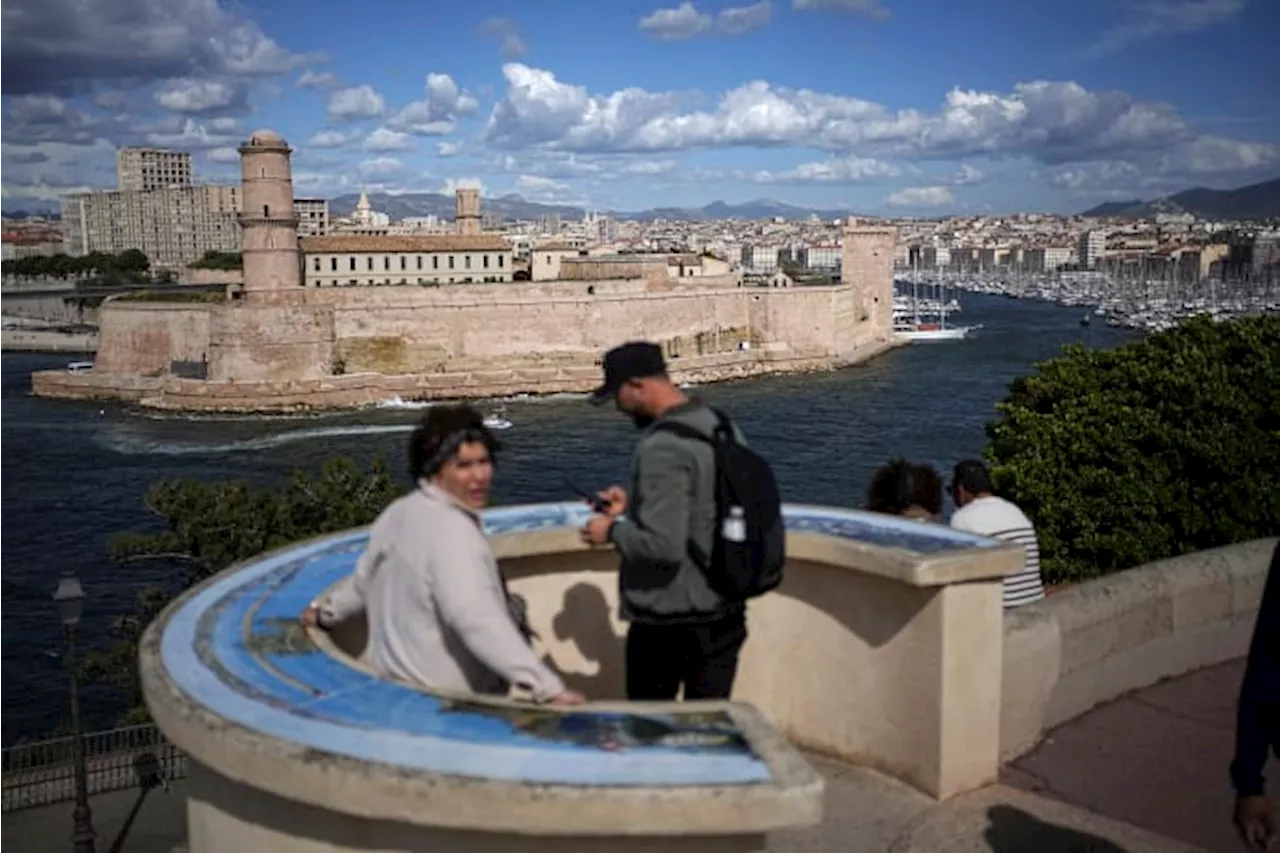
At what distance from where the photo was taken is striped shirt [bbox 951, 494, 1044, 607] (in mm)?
2744

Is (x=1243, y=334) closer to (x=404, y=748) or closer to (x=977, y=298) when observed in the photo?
(x=404, y=748)

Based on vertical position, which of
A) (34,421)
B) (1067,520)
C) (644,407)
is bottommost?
(34,421)

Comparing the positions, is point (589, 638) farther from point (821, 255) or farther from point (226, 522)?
point (821, 255)

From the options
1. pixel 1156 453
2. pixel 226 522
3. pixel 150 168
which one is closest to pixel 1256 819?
pixel 1156 453

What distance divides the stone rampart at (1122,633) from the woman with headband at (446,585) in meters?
1.32

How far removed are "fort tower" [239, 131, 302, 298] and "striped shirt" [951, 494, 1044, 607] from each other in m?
32.8

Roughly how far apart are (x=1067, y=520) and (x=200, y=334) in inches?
1254

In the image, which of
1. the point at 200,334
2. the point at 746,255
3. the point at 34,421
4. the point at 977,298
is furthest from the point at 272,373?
the point at 746,255

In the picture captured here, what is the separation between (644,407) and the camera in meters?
1.77

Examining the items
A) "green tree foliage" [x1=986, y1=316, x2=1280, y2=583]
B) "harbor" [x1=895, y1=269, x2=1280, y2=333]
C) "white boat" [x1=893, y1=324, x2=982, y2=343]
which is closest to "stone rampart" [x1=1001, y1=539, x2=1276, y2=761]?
"green tree foliage" [x1=986, y1=316, x2=1280, y2=583]

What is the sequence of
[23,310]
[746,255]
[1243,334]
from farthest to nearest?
[746,255] → [23,310] → [1243,334]

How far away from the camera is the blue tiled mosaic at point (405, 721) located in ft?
4.18

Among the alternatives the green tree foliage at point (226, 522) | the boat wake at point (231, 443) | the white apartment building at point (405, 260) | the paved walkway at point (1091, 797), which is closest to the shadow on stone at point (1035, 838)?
the paved walkway at point (1091, 797)

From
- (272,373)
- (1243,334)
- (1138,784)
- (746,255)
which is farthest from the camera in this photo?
(746,255)
